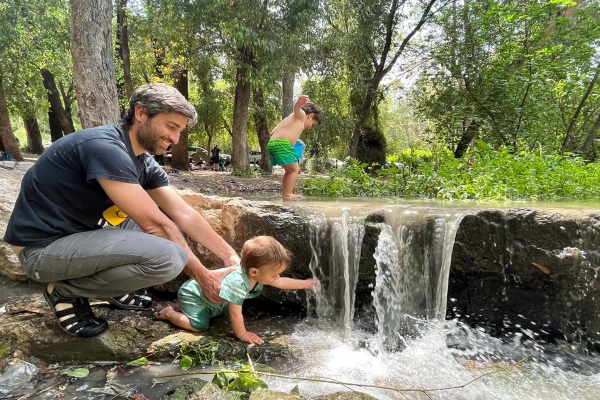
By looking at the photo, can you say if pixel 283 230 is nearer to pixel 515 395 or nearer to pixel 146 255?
pixel 146 255

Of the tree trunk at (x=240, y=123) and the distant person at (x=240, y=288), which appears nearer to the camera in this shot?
the distant person at (x=240, y=288)

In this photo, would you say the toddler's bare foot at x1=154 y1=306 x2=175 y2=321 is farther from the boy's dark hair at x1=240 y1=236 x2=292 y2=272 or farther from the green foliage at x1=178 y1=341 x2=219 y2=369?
the boy's dark hair at x1=240 y1=236 x2=292 y2=272

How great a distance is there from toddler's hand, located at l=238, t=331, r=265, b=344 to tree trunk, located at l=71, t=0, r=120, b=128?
13.4ft

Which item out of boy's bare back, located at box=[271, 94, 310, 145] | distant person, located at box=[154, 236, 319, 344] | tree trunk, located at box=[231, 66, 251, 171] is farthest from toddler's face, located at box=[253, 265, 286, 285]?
tree trunk, located at box=[231, 66, 251, 171]

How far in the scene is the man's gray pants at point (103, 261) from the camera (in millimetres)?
2189

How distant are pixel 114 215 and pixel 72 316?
2.19 feet

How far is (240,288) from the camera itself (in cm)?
250

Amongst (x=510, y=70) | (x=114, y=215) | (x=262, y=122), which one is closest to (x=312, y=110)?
(x=114, y=215)

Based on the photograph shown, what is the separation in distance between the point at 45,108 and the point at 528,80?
20568 mm

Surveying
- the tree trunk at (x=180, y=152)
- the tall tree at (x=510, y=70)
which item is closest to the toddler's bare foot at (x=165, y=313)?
the tall tree at (x=510, y=70)

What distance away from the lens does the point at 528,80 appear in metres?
7.92

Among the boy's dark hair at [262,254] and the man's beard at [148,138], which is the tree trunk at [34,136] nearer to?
the man's beard at [148,138]

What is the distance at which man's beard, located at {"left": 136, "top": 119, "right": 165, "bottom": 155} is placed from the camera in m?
2.33

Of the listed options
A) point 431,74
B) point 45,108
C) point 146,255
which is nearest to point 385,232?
point 146,255
